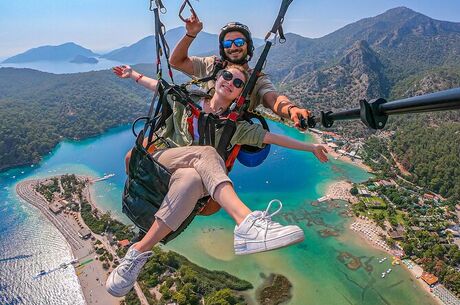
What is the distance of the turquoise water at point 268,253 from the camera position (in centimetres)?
1184

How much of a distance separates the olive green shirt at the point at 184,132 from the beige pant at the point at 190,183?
0.19 metres

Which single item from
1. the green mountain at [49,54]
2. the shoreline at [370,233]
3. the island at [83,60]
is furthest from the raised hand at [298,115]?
the green mountain at [49,54]

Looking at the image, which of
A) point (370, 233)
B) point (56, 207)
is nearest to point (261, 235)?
point (370, 233)

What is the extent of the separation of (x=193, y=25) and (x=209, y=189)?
108 centimetres

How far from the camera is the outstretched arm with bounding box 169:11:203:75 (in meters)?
2.04

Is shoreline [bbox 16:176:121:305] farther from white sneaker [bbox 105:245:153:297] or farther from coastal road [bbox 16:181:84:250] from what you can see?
white sneaker [bbox 105:245:153:297]

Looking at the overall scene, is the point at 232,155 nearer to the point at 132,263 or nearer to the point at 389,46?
the point at 132,263

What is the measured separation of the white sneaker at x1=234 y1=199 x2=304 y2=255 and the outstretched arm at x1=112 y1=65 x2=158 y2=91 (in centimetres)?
136

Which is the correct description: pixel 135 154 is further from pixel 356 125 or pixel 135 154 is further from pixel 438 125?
pixel 438 125

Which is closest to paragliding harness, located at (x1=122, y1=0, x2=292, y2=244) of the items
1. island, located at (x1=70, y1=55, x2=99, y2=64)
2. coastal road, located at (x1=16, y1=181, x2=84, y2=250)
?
coastal road, located at (x1=16, y1=181, x2=84, y2=250)

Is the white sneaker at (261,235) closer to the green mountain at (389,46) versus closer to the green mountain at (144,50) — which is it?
the green mountain at (389,46)

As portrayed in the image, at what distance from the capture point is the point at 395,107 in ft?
3.00

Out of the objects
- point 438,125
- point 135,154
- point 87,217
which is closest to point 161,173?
point 135,154

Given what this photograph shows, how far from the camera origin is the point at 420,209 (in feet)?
59.4
